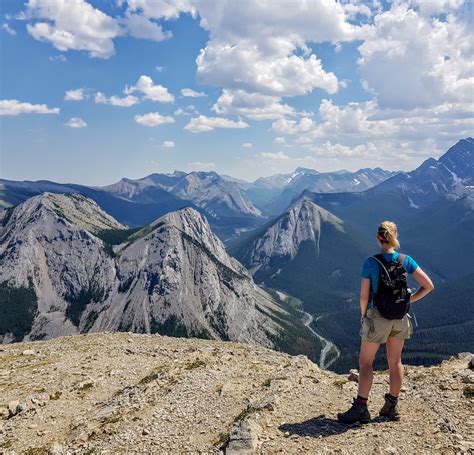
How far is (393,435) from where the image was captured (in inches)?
599

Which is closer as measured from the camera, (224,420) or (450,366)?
(224,420)

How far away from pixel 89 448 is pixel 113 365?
15.4m

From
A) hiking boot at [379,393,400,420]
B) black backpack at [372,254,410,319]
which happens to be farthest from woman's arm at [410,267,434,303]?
hiking boot at [379,393,400,420]

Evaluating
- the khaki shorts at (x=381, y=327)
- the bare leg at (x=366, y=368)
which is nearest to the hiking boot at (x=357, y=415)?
the bare leg at (x=366, y=368)

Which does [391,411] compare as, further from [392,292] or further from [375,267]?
[375,267]

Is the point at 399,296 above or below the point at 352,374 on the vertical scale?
above

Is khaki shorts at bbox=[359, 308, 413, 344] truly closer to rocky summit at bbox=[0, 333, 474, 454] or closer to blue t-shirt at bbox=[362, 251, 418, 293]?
blue t-shirt at bbox=[362, 251, 418, 293]

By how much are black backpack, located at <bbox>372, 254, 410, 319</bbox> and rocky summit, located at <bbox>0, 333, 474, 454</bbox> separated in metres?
4.56

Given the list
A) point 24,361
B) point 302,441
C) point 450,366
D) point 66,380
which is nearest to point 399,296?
point 302,441

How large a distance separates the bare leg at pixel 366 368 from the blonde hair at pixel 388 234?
Answer: 410 centimetres

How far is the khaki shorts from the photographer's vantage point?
52.2 ft

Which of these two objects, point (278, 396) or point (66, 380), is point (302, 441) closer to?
point (278, 396)

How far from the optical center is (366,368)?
1652cm

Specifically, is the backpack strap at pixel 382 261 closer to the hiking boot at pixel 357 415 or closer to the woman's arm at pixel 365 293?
the woman's arm at pixel 365 293
